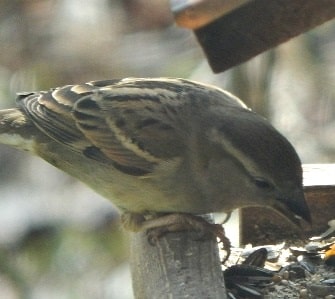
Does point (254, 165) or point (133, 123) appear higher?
point (133, 123)

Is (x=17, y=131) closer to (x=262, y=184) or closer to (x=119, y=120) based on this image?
(x=119, y=120)

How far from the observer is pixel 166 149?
2.86 metres

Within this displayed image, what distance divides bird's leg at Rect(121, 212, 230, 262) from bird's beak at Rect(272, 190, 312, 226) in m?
0.20

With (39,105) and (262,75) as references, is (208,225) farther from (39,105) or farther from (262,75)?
(262,75)

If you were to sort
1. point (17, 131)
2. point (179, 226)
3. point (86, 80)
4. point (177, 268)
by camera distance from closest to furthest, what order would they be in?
point (177, 268) → point (179, 226) → point (17, 131) → point (86, 80)

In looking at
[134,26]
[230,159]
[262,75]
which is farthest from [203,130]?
[134,26]

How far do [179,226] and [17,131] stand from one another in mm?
786

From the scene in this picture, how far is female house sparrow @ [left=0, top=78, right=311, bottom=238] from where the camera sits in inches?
102

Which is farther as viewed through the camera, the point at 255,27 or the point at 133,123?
the point at 133,123

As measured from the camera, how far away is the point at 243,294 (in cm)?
256

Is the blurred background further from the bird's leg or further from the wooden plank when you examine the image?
the wooden plank

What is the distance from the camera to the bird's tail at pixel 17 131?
3252 millimetres

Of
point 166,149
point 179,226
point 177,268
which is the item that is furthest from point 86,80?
point 177,268

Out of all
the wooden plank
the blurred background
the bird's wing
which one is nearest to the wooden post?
the bird's wing
